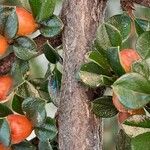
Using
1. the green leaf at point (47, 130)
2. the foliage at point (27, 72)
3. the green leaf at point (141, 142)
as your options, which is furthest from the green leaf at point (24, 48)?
the green leaf at point (141, 142)

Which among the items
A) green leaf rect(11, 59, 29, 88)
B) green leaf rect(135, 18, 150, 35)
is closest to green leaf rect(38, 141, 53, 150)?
green leaf rect(11, 59, 29, 88)

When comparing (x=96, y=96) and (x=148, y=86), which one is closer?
(x=148, y=86)

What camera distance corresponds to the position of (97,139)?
0.71 metres

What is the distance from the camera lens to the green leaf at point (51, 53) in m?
0.75

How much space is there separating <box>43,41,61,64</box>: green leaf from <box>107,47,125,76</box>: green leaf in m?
0.13

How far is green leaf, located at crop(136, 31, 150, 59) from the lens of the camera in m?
0.66

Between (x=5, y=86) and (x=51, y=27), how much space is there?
0.12 meters

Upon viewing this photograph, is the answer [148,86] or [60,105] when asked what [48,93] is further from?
[148,86]

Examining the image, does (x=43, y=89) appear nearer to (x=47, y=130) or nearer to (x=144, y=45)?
(x=47, y=130)

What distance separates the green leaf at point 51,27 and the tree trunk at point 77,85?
14mm

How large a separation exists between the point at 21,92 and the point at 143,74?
24cm

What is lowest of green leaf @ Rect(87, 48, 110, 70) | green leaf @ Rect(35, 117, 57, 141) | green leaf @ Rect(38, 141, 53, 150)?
green leaf @ Rect(38, 141, 53, 150)

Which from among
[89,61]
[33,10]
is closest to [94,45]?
[89,61]

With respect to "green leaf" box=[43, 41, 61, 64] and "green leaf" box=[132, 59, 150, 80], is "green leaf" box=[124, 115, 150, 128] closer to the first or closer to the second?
"green leaf" box=[132, 59, 150, 80]
